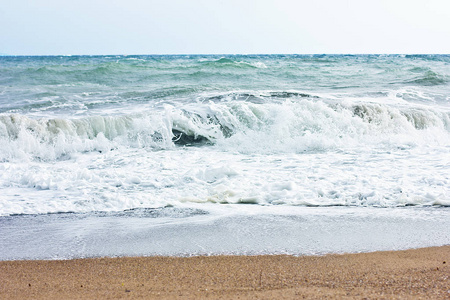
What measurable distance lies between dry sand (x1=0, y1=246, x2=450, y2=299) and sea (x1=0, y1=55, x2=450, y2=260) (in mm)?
177

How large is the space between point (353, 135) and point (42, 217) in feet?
19.9

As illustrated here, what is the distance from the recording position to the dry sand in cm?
243

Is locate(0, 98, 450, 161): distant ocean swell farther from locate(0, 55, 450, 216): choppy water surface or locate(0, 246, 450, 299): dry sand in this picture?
locate(0, 246, 450, 299): dry sand

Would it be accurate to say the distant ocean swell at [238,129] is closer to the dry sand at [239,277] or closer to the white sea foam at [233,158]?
the white sea foam at [233,158]

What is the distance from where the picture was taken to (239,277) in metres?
2.66

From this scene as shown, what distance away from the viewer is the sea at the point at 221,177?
3.44 meters

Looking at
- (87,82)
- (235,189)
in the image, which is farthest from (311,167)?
(87,82)

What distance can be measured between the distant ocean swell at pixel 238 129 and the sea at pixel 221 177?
0.12ft

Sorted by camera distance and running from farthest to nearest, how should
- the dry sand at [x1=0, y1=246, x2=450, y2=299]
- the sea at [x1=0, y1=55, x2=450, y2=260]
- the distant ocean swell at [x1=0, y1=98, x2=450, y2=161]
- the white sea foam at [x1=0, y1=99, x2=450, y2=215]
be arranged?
the distant ocean swell at [x1=0, y1=98, x2=450, y2=161], the white sea foam at [x1=0, y1=99, x2=450, y2=215], the sea at [x1=0, y1=55, x2=450, y2=260], the dry sand at [x1=0, y1=246, x2=450, y2=299]

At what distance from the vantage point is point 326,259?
2.94m

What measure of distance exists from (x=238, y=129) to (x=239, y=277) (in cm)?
638

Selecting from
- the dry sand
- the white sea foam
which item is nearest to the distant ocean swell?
the white sea foam

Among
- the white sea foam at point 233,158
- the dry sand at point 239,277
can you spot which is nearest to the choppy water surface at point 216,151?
the white sea foam at point 233,158

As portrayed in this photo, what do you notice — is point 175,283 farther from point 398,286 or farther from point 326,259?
point 398,286
